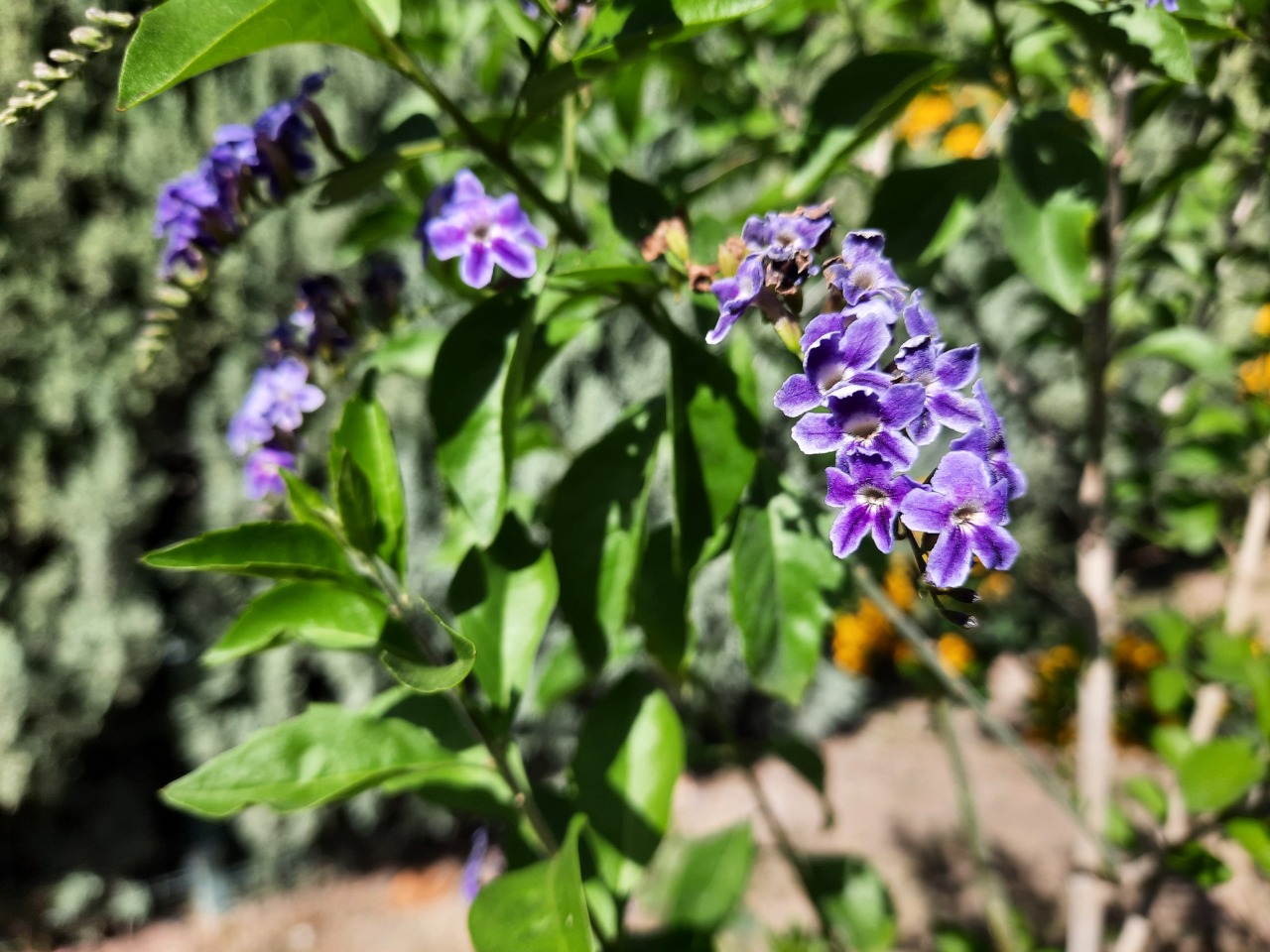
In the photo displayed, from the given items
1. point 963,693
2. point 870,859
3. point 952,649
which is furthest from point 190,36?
point 870,859

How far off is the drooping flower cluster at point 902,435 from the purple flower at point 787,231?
9 centimetres

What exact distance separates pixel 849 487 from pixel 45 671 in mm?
3545

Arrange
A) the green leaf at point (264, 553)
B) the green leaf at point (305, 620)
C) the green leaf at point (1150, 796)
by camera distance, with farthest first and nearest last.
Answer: the green leaf at point (1150, 796) → the green leaf at point (305, 620) → the green leaf at point (264, 553)

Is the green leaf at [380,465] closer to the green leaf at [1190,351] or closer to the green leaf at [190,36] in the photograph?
the green leaf at [190,36]

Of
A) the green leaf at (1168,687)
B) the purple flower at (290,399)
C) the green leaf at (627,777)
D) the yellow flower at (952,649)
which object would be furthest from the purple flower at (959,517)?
the yellow flower at (952,649)

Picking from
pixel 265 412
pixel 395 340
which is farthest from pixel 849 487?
pixel 265 412

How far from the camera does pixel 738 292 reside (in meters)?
0.74

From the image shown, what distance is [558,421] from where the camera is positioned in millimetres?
3574

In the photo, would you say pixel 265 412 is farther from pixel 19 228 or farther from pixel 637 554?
pixel 19 228

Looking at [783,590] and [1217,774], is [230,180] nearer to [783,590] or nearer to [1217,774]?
[783,590]

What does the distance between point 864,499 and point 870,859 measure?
3156 mm

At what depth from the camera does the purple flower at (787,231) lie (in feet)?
2.43

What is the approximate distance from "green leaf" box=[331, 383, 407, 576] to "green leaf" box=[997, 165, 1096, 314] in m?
0.74

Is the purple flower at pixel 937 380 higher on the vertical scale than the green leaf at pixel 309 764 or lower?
higher
